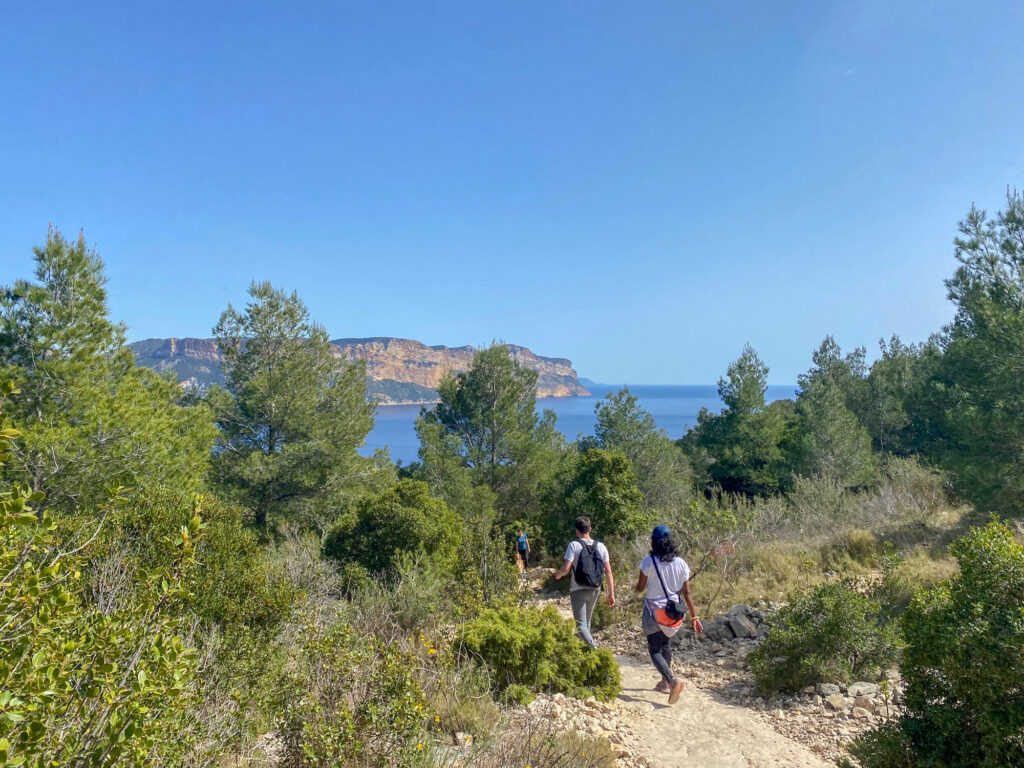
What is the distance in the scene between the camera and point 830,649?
194 inches

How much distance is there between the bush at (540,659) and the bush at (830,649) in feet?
4.84

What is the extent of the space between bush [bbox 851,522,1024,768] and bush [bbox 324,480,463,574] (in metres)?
6.84

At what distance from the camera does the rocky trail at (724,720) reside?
3947 millimetres

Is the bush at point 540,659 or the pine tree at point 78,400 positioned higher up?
the pine tree at point 78,400

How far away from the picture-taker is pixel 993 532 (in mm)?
3152

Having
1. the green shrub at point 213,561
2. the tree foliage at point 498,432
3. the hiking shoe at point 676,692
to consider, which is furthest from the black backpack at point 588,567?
the tree foliage at point 498,432

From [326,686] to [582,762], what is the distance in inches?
62.4

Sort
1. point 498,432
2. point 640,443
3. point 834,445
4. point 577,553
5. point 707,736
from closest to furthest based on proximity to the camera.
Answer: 1. point 707,736
2. point 577,553
3. point 498,432
4. point 834,445
5. point 640,443

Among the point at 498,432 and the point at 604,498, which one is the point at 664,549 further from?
the point at 498,432

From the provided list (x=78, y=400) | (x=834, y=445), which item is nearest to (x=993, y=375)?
(x=834, y=445)

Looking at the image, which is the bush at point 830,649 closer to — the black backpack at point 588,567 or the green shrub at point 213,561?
the black backpack at point 588,567

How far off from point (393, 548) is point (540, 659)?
465 centimetres

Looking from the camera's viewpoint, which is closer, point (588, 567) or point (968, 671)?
point (968, 671)

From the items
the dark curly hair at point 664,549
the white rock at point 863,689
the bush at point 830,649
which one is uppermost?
the dark curly hair at point 664,549
